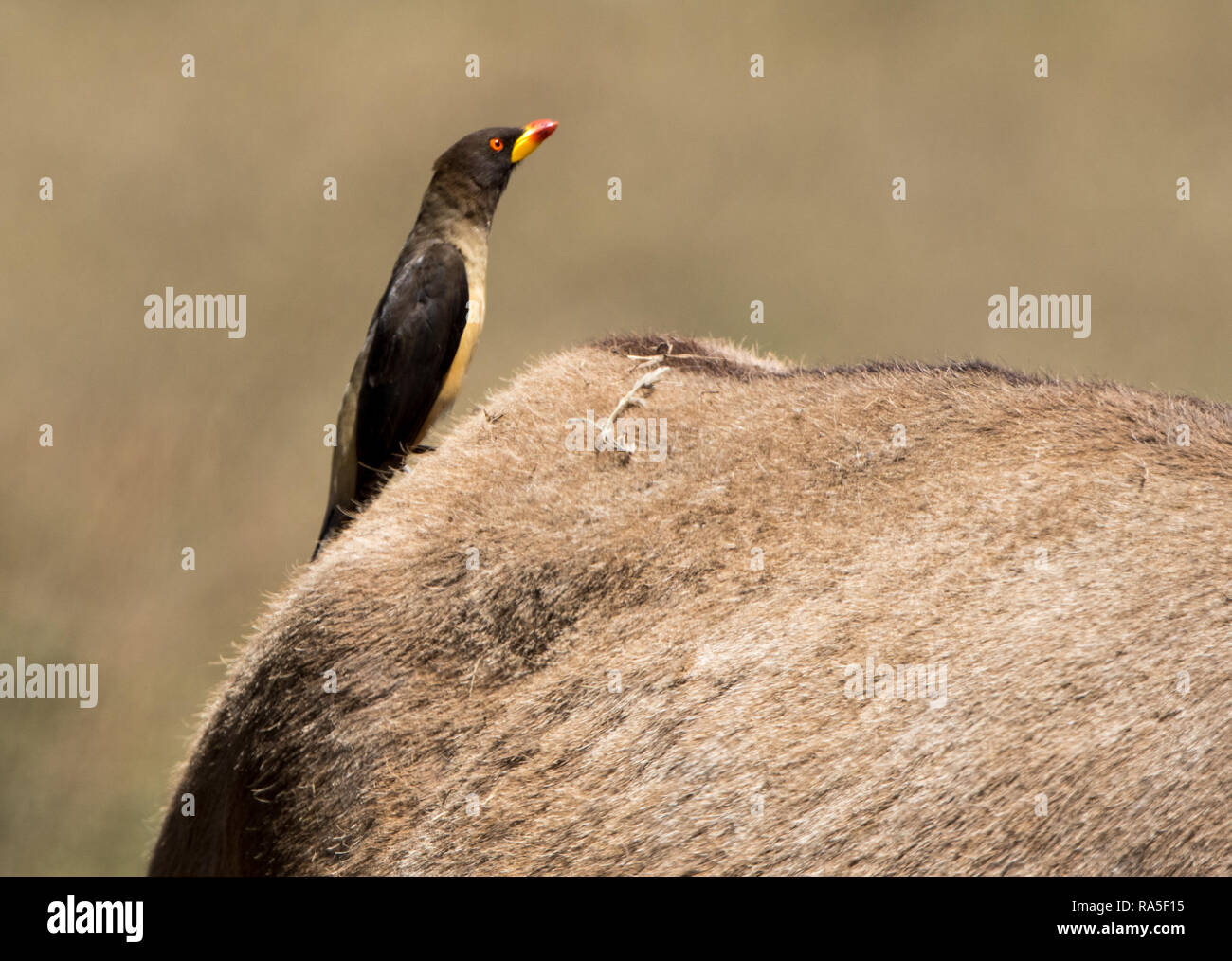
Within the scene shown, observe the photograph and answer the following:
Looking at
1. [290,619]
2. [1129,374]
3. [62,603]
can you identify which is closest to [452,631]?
[290,619]

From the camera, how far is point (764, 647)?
316 centimetres

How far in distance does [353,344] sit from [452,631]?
1275 cm

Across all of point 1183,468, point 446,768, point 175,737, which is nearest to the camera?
point 1183,468

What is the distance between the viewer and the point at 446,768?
3.49 meters

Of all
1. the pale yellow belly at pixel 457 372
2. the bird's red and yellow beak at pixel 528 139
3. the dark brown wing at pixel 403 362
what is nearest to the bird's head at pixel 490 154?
the bird's red and yellow beak at pixel 528 139

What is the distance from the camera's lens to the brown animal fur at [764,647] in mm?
2713

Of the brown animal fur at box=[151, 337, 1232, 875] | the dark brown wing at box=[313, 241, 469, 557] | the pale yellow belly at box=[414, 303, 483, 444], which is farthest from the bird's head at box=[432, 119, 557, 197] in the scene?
the brown animal fur at box=[151, 337, 1232, 875]

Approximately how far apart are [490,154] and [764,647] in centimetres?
299

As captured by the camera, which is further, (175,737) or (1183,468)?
(175,737)

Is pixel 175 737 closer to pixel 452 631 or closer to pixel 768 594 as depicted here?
pixel 452 631

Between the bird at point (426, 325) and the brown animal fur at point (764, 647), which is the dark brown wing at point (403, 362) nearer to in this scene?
the bird at point (426, 325)

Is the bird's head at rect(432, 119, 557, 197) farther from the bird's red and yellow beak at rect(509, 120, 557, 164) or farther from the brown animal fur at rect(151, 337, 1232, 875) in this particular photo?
the brown animal fur at rect(151, 337, 1232, 875)

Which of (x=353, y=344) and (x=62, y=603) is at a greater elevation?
(x=353, y=344)
